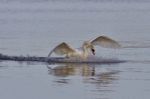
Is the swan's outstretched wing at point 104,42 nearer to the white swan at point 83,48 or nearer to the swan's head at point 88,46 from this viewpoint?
the white swan at point 83,48

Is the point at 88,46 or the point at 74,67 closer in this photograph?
the point at 74,67

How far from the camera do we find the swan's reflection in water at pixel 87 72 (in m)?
20.7

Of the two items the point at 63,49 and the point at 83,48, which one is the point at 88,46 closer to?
the point at 83,48

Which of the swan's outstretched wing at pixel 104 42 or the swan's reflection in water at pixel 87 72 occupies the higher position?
the swan's outstretched wing at pixel 104 42

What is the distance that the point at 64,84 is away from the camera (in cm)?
1992

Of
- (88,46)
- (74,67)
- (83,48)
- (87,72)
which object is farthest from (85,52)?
(87,72)

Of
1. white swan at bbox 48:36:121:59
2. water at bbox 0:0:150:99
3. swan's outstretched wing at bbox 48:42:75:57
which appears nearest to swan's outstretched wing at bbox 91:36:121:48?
white swan at bbox 48:36:121:59

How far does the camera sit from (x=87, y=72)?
2258 cm

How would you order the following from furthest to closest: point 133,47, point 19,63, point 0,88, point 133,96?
point 133,47 → point 19,63 → point 0,88 → point 133,96

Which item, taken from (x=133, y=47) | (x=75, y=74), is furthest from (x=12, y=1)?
(x=75, y=74)

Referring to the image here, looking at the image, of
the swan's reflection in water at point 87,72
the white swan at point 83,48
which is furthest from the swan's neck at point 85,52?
the swan's reflection in water at point 87,72

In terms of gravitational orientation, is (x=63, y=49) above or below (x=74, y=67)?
above

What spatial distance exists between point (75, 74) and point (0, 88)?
3.35m

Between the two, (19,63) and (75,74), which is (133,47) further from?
(75,74)
